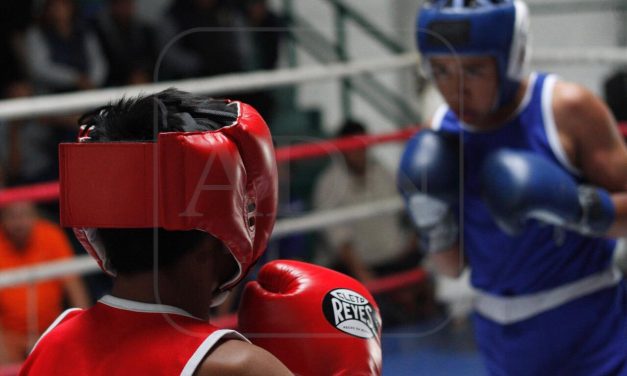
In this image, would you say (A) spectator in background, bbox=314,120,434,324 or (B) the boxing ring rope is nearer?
(B) the boxing ring rope

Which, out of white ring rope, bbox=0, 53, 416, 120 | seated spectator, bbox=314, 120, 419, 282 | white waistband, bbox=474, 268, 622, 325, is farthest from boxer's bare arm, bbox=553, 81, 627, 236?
seated spectator, bbox=314, 120, 419, 282

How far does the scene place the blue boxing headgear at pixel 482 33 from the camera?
2004 millimetres

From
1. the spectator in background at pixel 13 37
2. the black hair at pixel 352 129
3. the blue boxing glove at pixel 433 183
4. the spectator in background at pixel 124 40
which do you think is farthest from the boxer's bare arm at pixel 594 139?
the spectator in background at pixel 13 37

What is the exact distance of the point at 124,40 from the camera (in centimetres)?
366

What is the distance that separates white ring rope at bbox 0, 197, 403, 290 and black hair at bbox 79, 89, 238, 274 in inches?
59.9

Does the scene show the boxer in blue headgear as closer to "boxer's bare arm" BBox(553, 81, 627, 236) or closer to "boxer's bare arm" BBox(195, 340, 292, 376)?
"boxer's bare arm" BBox(553, 81, 627, 236)

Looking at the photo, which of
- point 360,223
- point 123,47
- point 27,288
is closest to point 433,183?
point 27,288

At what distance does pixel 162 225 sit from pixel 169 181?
0.16ft

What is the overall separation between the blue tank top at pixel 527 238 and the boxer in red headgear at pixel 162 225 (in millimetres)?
1041

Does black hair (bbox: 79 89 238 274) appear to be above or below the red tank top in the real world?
above

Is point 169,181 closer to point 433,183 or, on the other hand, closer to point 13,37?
point 433,183

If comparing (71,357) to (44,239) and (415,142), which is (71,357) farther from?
(44,239)

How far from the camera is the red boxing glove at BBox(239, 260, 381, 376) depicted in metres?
1.15

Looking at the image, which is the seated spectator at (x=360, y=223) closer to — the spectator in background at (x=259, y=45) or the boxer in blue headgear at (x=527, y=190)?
the spectator in background at (x=259, y=45)
